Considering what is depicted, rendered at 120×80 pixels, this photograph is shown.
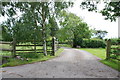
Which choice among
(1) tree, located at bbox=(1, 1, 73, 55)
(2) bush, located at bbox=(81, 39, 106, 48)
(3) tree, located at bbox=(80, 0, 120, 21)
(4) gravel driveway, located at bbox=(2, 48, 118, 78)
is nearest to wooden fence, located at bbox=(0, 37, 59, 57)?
(1) tree, located at bbox=(1, 1, 73, 55)

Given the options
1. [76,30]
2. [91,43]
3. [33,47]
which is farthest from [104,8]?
[76,30]

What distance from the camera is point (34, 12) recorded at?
7.98 meters

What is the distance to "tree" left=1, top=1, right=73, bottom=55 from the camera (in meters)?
7.32

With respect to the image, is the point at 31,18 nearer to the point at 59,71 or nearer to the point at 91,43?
the point at 59,71

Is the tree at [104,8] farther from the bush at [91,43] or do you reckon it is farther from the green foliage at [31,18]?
the bush at [91,43]

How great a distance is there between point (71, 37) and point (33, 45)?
623 inches

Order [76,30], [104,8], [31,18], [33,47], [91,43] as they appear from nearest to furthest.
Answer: [104,8]
[31,18]
[33,47]
[91,43]
[76,30]

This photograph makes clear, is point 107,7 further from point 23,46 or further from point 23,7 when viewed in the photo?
point 23,46

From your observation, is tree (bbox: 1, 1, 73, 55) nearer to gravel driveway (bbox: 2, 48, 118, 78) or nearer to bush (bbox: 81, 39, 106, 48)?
gravel driveway (bbox: 2, 48, 118, 78)

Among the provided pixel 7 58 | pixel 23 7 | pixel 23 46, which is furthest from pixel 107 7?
pixel 7 58

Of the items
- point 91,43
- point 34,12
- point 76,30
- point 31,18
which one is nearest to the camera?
point 31,18

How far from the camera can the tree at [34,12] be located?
7.32 metres

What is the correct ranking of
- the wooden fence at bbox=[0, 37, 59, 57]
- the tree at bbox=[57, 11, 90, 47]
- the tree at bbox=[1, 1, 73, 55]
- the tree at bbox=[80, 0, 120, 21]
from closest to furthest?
the tree at bbox=[80, 0, 120, 21]
the tree at bbox=[1, 1, 73, 55]
the wooden fence at bbox=[0, 37, 59, 57]
the tree at bbox=[57, 11, 90, 47]

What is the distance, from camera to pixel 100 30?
128 feet
